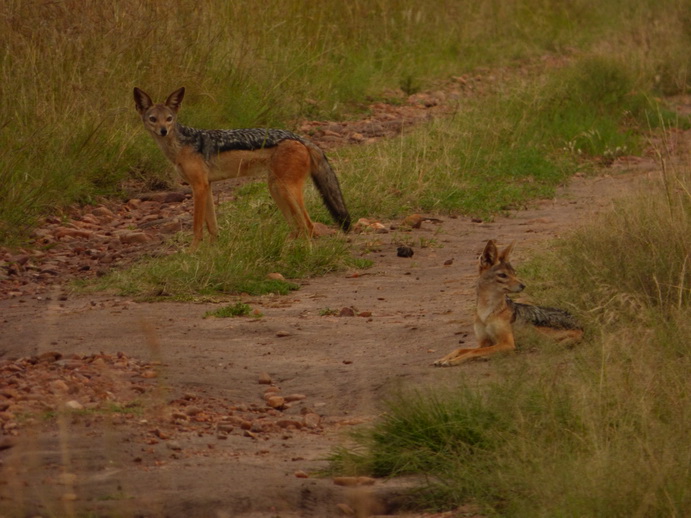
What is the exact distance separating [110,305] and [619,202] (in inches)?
148

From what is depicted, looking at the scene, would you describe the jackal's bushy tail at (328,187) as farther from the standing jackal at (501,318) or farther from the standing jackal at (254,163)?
the standing jackal at (501,318)

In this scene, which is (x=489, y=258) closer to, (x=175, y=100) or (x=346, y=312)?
(x=346, y=312)

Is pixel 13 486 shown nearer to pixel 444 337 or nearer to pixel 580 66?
pixel 444 337

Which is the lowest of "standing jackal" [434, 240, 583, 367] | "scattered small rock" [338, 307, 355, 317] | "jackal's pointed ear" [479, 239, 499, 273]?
"scattered small rock" [338, 307, 355, 317]

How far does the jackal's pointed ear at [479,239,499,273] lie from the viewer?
7336mm

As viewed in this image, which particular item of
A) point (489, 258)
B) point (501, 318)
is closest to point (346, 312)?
point (489, 258)

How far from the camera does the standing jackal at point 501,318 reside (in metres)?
6.94

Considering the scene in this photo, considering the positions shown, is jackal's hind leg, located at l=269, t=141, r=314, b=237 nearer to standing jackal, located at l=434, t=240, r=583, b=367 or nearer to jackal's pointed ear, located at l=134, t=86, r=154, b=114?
jackal's pointed ear, located at l=134, t=86, r=154, b=114

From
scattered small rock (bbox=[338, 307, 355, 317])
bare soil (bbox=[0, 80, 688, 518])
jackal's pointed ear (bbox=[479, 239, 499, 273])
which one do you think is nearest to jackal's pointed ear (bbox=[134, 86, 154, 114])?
bare soil (bbox=[0, 80, 688, 518])

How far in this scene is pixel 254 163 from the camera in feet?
34.0

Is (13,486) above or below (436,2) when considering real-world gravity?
below

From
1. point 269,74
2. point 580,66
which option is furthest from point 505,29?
point 269,74

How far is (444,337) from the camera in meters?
7.66

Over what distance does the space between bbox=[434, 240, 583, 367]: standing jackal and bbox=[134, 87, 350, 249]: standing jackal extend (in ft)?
10.5
